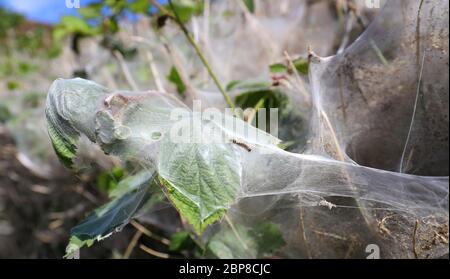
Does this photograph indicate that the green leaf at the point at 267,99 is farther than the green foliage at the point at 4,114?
No

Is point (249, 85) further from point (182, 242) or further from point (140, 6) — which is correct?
point (140, 6)

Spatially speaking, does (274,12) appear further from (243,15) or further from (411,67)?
(411,67)

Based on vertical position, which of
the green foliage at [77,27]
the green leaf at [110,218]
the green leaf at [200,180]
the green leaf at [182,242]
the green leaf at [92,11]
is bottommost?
the green leaf at [182,242]

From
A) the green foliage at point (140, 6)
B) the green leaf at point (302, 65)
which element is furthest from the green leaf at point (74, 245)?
the green foliage at point (140, 6)

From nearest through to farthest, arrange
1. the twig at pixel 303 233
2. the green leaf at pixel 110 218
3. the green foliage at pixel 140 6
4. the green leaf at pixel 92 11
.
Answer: the green leaf at pixel 110 218
the twig at pixel 303 233
the green foliage at pixel 140 6
the green leaf at pixel 92 11

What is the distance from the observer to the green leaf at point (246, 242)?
3.43 ft

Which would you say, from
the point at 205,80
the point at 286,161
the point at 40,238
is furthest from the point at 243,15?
the point at 40,238

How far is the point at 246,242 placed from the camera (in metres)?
1.08

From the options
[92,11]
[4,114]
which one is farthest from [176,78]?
[4,114]

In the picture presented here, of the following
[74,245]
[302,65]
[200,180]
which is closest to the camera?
[200,180]

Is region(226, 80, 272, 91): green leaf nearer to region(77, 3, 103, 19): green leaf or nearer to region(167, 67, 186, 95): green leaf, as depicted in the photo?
region(167, 67, 186, 95): green leaf

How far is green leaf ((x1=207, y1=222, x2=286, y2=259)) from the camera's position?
3.43 ft

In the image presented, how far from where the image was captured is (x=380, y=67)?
1126 mm

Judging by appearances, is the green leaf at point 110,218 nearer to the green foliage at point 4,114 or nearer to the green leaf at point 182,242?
the green leaf at point 182,242
